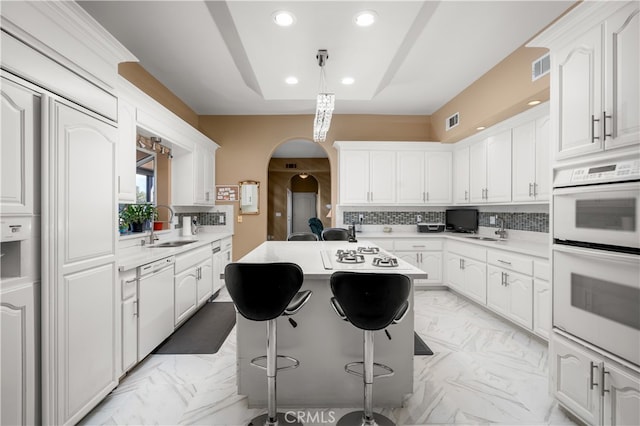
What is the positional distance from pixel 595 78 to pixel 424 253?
11.9 ft

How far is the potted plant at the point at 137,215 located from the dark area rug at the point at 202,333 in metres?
1.26

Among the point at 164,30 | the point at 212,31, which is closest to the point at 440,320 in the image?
the point at 212,31

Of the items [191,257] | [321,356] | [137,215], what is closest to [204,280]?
[191,257]

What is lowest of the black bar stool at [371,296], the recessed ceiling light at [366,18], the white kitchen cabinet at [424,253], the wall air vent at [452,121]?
the white kitchen cabinet at [424,253]

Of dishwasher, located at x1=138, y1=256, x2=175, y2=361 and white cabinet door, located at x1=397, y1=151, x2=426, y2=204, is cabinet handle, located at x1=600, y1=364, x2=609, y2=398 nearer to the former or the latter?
dishwasher, located at x1=138, y1=256, x2=175, y2=361

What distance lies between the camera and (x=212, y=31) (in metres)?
3.03

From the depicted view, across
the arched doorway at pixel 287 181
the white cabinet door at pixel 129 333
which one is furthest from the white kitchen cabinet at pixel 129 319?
the arched doorway at pixel 287 181

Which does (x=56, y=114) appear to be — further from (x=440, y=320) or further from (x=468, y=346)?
(x=440, y=320)

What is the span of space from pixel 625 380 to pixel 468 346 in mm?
1606

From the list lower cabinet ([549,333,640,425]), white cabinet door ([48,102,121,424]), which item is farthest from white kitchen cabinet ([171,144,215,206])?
lower cabinet ([549,333,640,425])

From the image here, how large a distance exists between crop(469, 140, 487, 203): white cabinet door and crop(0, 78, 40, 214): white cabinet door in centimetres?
471

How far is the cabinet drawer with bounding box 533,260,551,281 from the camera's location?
2.97 meters

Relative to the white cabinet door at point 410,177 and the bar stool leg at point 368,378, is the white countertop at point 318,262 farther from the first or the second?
the white cabinet door at point 410,177

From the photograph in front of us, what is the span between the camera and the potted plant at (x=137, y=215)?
354cm
